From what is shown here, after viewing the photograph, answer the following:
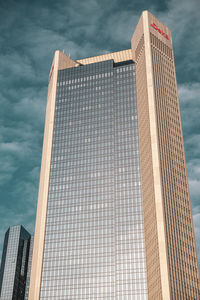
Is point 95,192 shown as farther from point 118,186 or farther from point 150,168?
point 150,168

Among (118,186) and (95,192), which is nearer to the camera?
(118,186)

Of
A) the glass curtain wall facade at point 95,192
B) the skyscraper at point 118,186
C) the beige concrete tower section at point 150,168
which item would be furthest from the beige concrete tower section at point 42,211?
the beige concrete tower section at point 150,168

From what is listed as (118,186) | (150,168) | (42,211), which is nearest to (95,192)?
(118,186)

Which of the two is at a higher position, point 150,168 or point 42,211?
point 150,168

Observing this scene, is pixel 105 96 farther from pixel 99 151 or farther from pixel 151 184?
pixel 151 184

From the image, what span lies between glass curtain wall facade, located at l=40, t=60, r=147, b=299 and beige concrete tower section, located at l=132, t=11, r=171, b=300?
395cm

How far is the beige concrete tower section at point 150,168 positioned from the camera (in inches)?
5064

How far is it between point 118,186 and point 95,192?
9480 mm

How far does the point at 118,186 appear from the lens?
160625 millimetres

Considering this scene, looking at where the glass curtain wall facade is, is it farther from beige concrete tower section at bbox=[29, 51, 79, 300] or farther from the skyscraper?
beige concrete tower section at bbox=[29, 51, 79, 300]

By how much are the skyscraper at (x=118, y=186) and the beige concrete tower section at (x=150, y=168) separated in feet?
1.19

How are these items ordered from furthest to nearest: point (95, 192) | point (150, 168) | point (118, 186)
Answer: point (95, 192) < point (118, 186) < point (150, 168)

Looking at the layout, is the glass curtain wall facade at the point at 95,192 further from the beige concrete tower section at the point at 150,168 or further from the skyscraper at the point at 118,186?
the beige concrete tower section at the point at 150,168

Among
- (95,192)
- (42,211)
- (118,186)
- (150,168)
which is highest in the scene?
(150,168)
